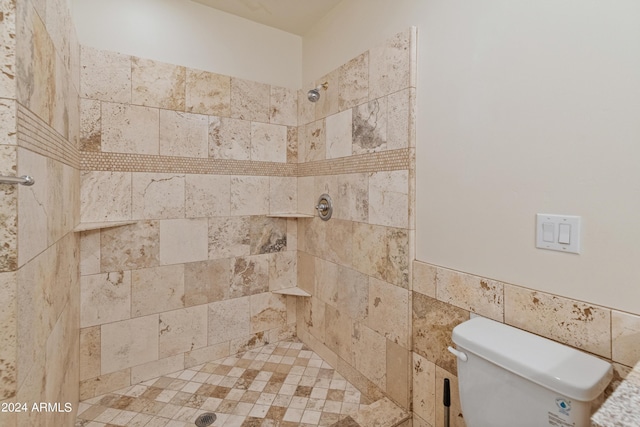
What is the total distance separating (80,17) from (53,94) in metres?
0.97

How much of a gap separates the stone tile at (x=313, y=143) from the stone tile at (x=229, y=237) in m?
0.67

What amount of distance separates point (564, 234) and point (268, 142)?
194 centimetres

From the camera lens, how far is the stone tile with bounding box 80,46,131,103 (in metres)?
1.76

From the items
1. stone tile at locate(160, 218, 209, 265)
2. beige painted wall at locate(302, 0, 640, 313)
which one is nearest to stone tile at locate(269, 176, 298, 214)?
stone tile at locate(160, 218, 209, 265)

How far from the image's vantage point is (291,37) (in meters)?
2.49

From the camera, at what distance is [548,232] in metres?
1.05

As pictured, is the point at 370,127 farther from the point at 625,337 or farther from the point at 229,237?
the point at 625,337

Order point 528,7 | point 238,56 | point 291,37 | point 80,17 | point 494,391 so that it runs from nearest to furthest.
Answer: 1. point 494,391
2. point 528,7
3. point 80,17
4. point 238,56
5. point 291,37

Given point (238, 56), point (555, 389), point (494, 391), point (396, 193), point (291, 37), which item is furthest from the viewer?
point (291, 37)

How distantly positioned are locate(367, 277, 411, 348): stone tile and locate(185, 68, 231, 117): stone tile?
1.57m

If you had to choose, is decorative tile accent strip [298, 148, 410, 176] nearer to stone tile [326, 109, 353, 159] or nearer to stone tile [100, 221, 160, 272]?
stone tile [326, 109, 353, 159]

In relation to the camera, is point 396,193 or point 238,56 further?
point 238,56

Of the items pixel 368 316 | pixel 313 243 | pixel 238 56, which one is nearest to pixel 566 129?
pixel 368 316

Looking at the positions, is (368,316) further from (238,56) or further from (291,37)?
(291,37)
